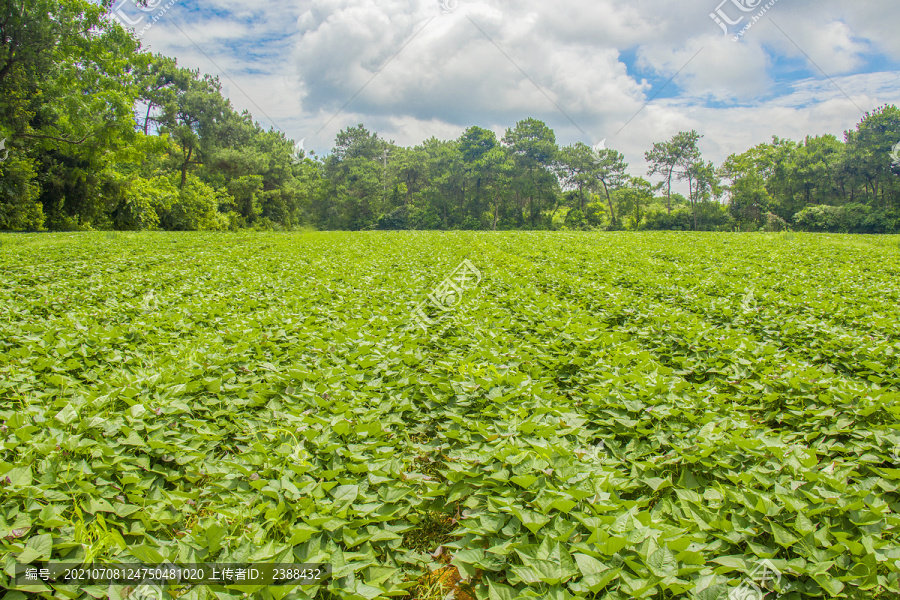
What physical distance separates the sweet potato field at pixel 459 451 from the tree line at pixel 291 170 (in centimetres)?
2246

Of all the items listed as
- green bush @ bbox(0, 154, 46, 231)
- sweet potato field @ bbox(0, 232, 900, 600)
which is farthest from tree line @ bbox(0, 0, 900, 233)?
sweet potato field @ bbox(0, 232, 900, 600)

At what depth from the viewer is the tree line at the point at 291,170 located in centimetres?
2050

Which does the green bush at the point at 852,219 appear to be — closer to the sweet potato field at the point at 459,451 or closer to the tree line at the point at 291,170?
the tree line at the point at 291,170

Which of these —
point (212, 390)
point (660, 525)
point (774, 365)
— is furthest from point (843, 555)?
point (212, 390)

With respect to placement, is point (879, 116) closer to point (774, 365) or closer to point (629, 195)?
point (629, 195)

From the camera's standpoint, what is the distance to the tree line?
20500 millimetres

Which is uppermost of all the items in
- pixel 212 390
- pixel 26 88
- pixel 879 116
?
pixel 879 116

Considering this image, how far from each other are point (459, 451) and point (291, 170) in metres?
54.9

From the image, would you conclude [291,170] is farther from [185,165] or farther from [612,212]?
[612,212]

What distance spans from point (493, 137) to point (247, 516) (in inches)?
2510

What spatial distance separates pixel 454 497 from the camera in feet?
7.79

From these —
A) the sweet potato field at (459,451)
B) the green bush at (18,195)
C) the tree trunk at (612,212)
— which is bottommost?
the sweet potato field at (459,451)

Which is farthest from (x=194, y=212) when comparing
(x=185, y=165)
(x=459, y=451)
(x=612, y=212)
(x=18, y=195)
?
(x=612, y=212)

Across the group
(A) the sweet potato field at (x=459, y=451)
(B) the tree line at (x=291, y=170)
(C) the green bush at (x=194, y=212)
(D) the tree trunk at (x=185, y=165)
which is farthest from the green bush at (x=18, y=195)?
(A) the sweet potato field at (x=459, y=451)
